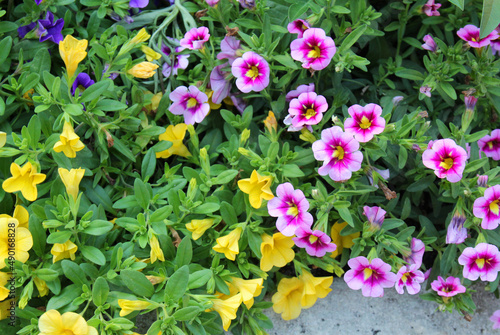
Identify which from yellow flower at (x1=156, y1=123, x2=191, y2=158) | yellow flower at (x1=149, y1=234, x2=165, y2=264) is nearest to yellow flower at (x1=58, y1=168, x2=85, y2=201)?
yellow flower at (x1=149, y1=234, x2=165, y2=264)

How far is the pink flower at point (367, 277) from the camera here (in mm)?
1700

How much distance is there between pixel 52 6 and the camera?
204 cm

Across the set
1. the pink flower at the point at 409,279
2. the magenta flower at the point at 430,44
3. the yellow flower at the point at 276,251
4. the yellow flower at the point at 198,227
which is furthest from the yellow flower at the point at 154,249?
the magenta flower at the point at 430,44

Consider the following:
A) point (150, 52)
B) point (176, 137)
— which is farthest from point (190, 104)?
point (150, 52)

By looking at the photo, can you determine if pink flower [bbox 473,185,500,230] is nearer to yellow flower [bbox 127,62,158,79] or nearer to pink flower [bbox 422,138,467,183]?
pink flower [bbox 422,138,467,183]

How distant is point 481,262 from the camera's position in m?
1.74

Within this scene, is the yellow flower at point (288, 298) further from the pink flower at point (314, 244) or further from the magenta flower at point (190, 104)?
the magenta flower at point (190, 104)

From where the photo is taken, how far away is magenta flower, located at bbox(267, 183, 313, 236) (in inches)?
64.3

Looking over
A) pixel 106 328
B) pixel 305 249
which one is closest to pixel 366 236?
pixel 305 249

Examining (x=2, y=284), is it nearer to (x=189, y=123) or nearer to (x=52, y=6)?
(x=189, y=123)

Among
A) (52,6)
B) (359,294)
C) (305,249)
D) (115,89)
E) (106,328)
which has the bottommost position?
(359,294)

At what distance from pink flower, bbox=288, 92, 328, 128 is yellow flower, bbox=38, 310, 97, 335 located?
3.10 feet

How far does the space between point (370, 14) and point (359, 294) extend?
44.9 inches

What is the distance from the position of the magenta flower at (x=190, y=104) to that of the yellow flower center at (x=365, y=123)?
1.93ft
